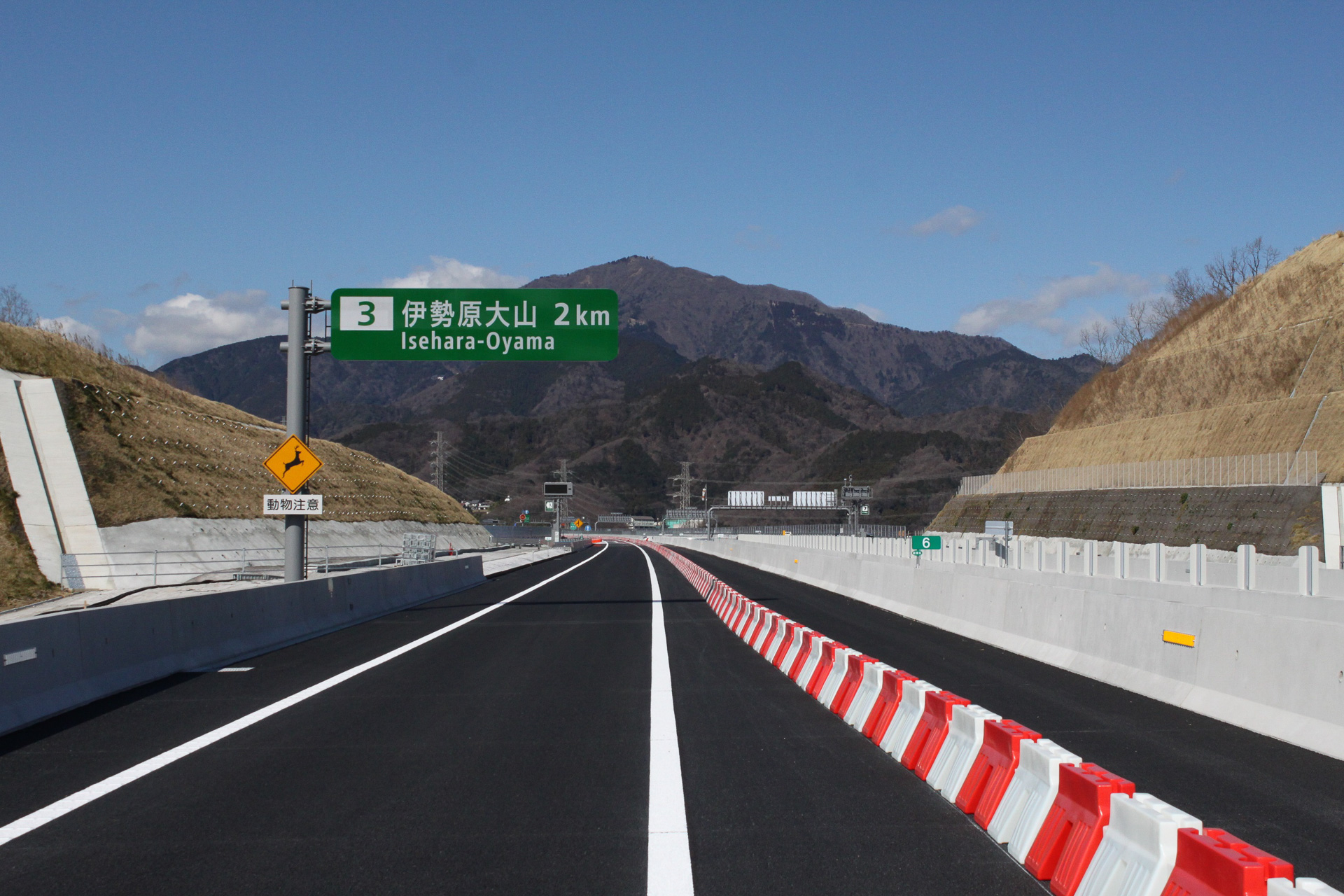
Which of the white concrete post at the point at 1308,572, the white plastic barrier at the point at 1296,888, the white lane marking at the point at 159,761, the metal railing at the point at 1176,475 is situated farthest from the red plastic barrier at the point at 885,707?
the metal railing at the point at 1176,475

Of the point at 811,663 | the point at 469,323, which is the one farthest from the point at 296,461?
the point at 811,663

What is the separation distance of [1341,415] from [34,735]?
47839 millimetres

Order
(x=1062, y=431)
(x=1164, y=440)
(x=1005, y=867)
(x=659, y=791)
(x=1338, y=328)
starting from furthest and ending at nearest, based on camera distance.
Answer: (x=1062, y=431)
(x=1164, y=440)
(x=1338, y=328)
(x=659, y=791)
(x=1005, y=867)

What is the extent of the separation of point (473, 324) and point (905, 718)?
17.5 metres

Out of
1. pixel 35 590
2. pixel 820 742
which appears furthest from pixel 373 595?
pixel 35 590

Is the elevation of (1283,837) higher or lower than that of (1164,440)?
lower

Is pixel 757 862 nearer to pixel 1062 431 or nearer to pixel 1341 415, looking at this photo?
pixel 1341 415

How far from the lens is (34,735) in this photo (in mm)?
9219

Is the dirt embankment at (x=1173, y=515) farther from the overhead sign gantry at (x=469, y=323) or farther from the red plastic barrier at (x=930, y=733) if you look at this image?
the red plastic barrier at (x=930, y=733)

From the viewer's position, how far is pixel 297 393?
21.5 meters

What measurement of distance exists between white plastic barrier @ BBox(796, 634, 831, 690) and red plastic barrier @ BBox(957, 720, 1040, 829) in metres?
4.90

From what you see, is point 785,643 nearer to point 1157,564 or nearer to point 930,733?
point 930,733

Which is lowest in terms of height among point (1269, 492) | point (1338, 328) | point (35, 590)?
point (35, 590)

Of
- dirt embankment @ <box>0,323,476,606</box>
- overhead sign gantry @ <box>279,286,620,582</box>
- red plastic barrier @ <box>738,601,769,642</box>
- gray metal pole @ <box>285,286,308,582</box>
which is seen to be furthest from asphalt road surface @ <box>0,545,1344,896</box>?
dirt embankment @ <box>0,323,476,606</box>
